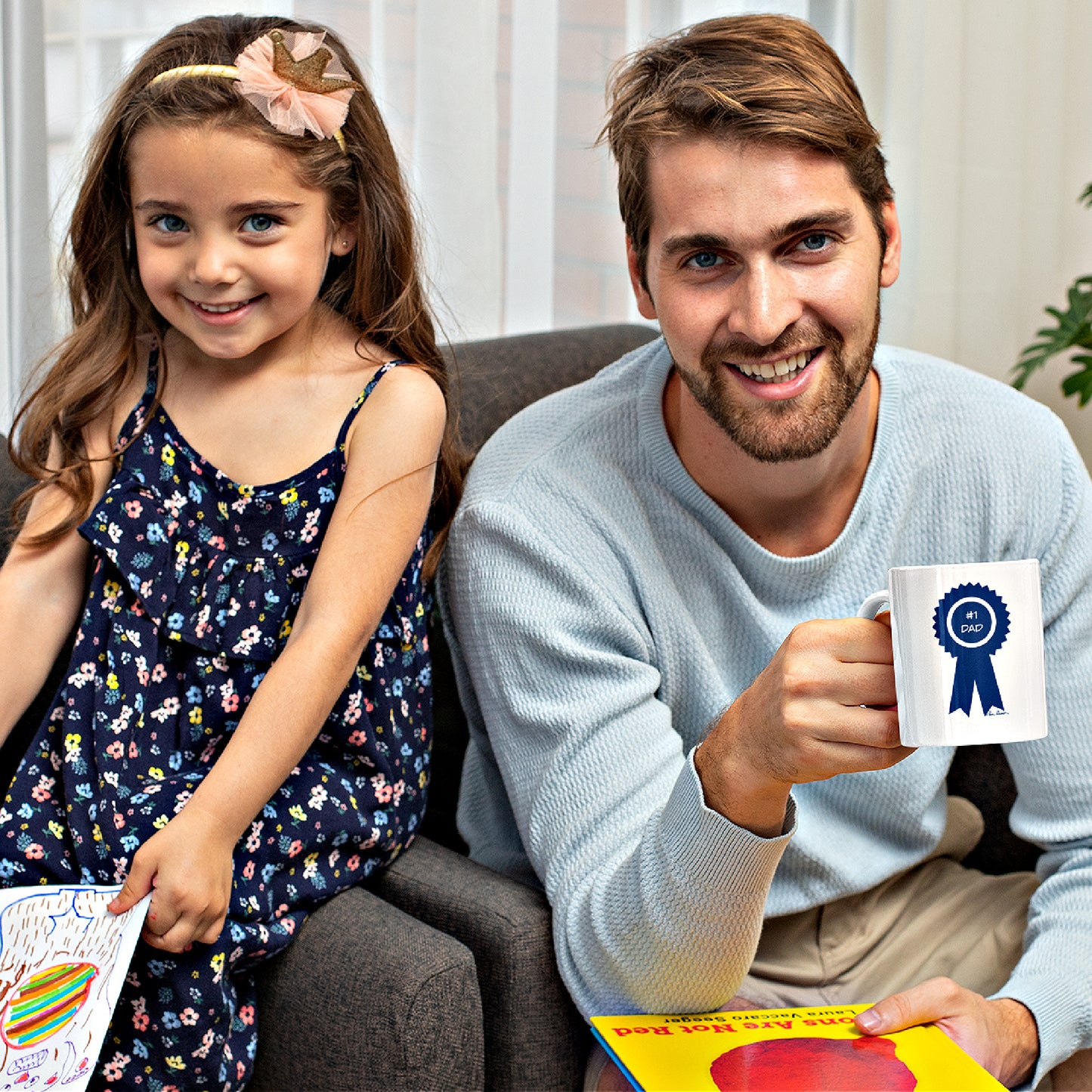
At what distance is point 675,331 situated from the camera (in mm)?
1183

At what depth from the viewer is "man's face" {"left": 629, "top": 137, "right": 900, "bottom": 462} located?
1.12 meters

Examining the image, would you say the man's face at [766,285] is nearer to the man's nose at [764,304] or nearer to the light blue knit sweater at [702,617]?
the man's nose at [764,304]

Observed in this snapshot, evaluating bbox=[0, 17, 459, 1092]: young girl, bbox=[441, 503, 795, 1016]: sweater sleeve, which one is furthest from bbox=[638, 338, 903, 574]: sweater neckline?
bbox=[0, 17, 459, 1092]: young girl

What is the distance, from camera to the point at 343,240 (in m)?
1.28

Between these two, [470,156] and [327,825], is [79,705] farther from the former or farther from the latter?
[470,156]

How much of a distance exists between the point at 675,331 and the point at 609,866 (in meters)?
0.47

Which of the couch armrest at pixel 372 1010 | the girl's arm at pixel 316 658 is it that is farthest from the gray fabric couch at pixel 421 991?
the girl's arm at pixel 316 658

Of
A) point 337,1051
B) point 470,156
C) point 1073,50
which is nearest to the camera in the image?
point 337,1051

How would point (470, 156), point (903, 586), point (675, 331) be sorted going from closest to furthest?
1. point (903, 586)
2. point (675, 331)
3. point (470, 156)

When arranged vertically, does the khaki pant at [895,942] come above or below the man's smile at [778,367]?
below

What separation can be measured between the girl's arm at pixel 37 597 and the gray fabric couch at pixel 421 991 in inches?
2.3

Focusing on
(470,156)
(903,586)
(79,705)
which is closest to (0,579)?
(79,705)

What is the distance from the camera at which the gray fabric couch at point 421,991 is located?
104 centimetres

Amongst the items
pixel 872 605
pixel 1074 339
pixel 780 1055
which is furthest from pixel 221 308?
pixel 1074 339
